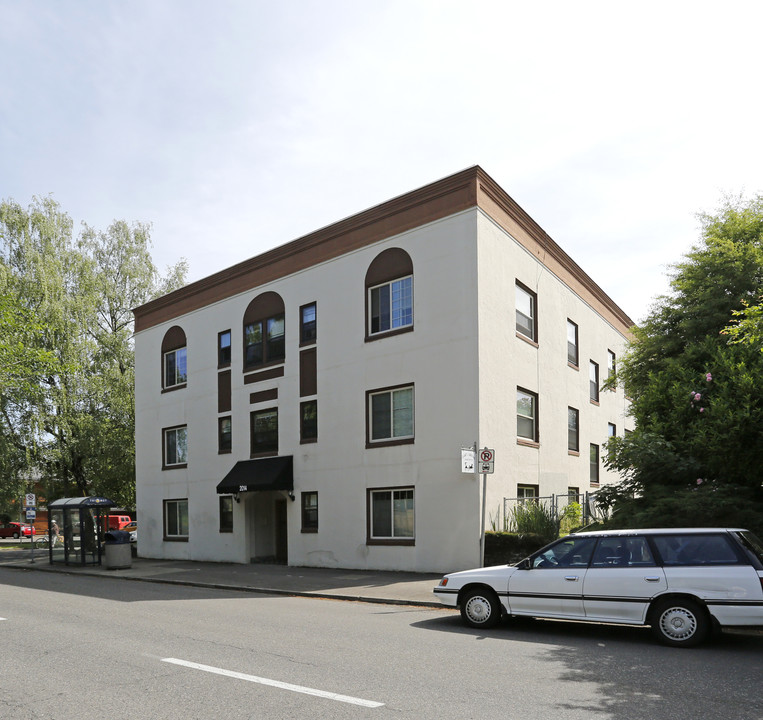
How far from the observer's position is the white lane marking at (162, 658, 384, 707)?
6.79 m

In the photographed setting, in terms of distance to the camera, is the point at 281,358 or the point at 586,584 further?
the point at 281,358

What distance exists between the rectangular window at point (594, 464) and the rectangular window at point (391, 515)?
34.3 feet

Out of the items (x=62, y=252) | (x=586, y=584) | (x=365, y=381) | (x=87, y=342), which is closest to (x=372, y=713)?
(x=586, y=584)

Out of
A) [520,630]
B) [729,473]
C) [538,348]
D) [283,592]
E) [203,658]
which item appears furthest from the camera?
[538,348]

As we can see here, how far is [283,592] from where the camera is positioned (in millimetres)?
16875

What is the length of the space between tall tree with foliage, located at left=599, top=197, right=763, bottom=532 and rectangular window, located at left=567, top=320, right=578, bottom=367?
6470 mm

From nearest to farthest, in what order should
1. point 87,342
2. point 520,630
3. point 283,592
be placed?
point 520,630
point 283,592
point 87,342

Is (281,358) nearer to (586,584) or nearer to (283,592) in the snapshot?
(283,592)

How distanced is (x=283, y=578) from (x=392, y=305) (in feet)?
25.9

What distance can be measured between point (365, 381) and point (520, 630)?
11547mm

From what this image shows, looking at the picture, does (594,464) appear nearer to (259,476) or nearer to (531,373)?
(531,373)

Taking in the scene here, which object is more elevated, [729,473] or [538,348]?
[538,348]

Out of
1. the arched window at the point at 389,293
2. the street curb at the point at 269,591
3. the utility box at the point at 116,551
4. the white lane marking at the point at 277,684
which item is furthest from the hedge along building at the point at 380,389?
→ the white lane marking at the point at 277,684

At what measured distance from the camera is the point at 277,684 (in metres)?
7.45
